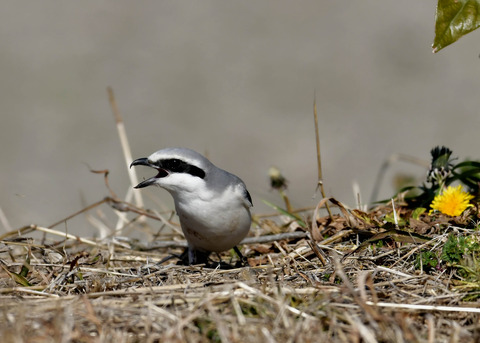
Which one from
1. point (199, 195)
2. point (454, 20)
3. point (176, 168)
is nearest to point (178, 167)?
point (176, 168)

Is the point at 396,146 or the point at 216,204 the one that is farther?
the point at 396,146

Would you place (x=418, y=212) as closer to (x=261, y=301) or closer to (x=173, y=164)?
(x=173, y=164)

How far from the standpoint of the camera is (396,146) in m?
11.5

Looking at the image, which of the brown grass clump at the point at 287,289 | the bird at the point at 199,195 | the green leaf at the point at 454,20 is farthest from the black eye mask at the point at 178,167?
the green leaf at the point at 454,20

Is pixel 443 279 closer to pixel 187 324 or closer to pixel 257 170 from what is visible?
pixel 187 324

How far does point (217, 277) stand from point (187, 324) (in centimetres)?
129

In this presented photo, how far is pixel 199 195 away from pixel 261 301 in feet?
5.45

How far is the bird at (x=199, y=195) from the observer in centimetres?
510

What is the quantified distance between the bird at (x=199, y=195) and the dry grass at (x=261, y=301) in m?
0.42

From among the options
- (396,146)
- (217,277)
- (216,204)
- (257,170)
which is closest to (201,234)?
(216,204)

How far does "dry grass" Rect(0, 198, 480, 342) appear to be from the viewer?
335cm

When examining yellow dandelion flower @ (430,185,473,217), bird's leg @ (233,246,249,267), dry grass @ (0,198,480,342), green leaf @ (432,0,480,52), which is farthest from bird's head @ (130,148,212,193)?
green leaf @ (432,0,480,52)

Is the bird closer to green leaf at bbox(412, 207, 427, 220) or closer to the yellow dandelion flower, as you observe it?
green leaf at bbox(412, 207, 427, 220)

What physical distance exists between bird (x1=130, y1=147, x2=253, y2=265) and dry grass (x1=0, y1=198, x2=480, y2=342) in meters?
0.42
